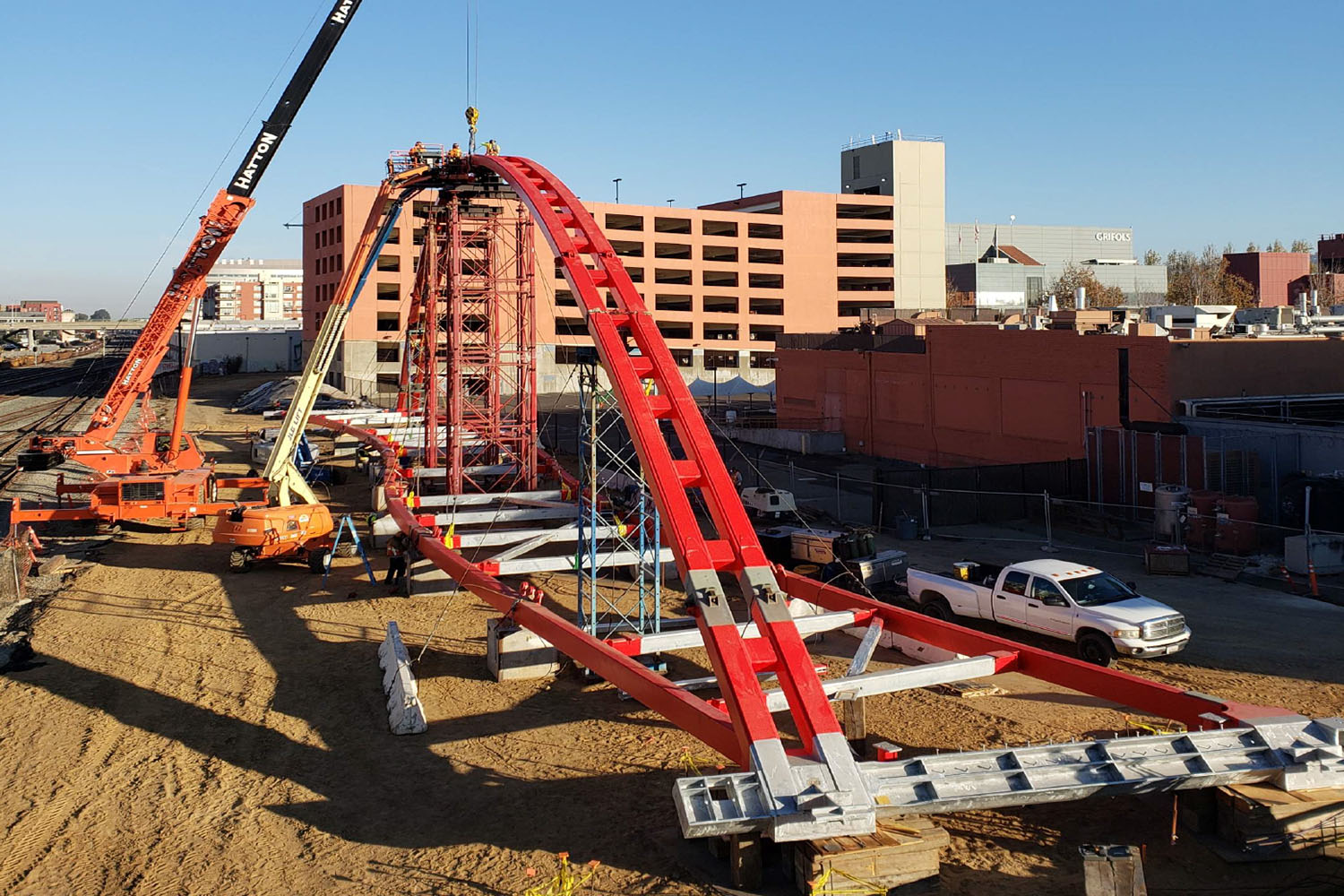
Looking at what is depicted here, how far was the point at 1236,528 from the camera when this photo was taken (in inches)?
1051

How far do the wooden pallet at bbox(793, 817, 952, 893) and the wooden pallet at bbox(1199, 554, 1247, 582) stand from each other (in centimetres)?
1723

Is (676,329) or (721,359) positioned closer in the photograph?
(676,329)

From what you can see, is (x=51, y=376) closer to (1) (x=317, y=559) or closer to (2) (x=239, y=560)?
(2) (x=239, y=560)

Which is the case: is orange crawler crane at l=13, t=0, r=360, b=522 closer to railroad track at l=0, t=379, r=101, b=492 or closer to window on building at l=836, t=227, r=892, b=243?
railroad track at l=0, t=379, r=101, b=492

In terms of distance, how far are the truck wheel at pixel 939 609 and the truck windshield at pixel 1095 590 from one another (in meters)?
2.56

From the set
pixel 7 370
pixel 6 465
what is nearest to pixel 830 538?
pixel 6 465

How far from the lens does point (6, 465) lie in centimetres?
4516

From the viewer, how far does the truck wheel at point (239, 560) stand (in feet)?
85.5

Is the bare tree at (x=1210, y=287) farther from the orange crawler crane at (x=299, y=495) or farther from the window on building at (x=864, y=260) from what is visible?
the orange crawler crane at (x=299, y=495)

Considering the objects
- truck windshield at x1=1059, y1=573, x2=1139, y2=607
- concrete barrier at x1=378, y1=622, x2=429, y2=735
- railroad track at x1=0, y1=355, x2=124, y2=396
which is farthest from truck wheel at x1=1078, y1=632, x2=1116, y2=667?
railroad track at x1=0, y1=355, x2=124, y2=396

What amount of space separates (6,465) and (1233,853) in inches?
1921

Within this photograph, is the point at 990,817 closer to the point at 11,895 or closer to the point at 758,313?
the point at 11,895

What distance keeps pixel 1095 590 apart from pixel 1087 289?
94131mm

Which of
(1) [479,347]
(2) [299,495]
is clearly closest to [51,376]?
(1) [479,347]
